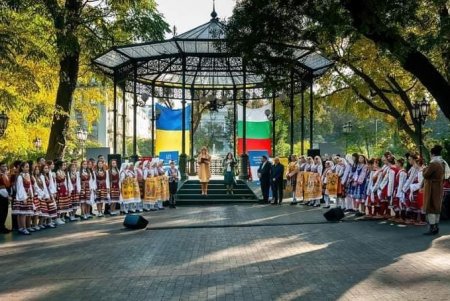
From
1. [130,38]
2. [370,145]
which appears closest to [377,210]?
[130,38]

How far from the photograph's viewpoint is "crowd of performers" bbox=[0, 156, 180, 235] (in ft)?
48.0

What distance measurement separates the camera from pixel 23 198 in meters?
14.3

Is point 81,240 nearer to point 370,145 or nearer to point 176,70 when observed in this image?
point 176,70

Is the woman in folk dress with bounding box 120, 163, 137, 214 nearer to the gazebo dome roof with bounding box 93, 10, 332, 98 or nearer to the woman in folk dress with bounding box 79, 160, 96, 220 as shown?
the woman in folk dress with bounding box 79, 160, 96, 220

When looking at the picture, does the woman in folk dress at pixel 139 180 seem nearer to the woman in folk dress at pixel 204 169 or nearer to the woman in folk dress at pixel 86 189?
the woman in folk dress at pixel 86 189

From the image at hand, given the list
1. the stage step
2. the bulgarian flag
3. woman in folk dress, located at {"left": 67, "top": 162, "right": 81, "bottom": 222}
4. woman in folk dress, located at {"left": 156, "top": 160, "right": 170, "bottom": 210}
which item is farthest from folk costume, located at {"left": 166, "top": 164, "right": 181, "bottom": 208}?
the bulgarian flag

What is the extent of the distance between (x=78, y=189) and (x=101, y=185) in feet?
3.65

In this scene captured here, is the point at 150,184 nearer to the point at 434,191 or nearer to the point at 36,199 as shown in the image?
the point at 36,199

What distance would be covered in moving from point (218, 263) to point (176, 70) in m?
18.4

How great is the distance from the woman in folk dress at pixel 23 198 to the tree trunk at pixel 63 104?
15.0 ft

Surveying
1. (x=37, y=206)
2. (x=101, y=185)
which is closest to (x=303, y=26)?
(x=37, y=206)

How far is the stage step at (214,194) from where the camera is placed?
2228cm

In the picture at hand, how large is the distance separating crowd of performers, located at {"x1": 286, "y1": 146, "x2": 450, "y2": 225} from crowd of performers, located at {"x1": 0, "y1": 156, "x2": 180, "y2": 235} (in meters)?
5.35

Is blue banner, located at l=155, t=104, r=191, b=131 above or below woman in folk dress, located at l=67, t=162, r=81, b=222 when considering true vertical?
above
